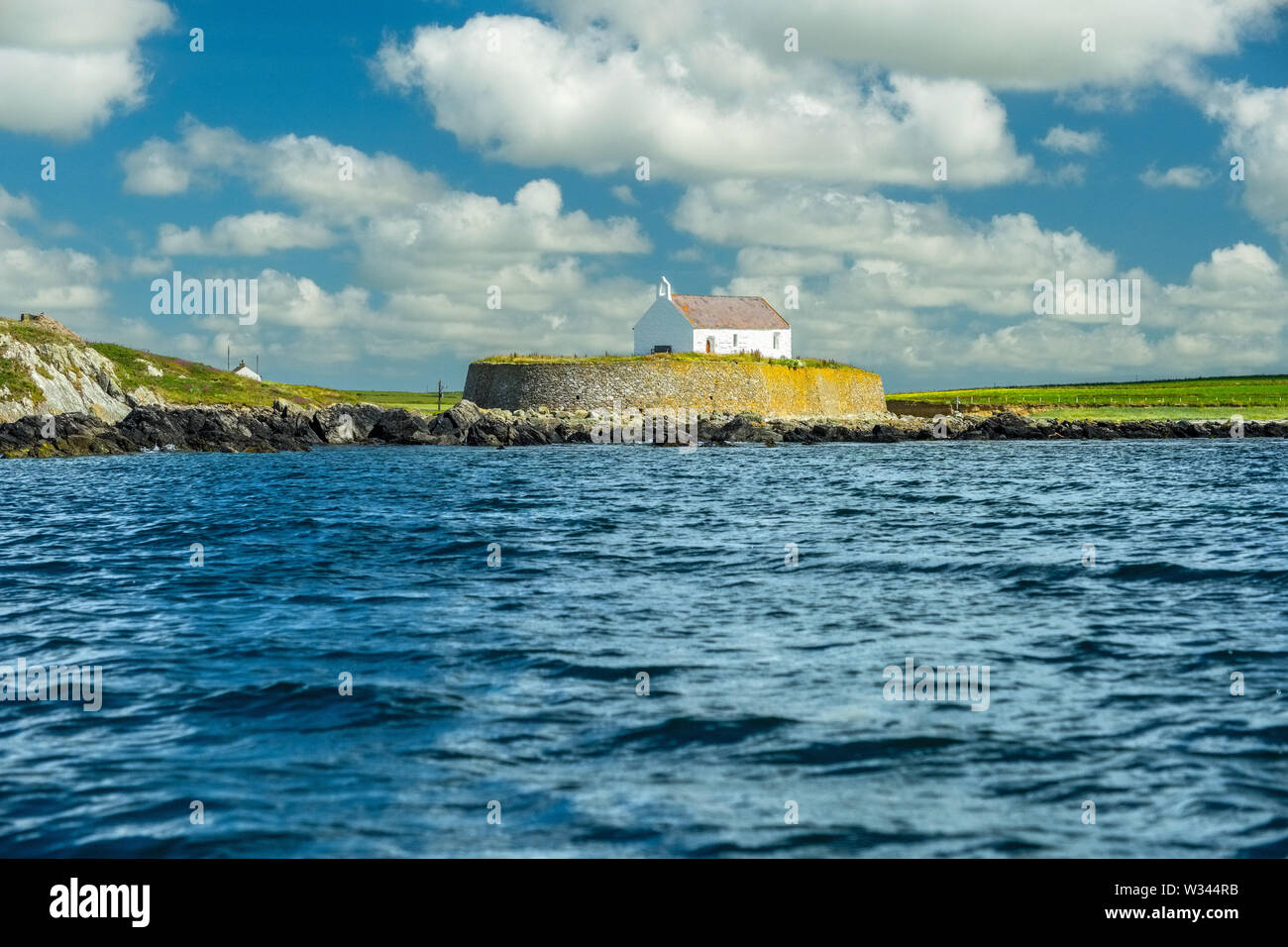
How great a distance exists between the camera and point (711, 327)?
8838 centimetres

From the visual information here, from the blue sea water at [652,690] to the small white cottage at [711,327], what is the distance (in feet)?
210

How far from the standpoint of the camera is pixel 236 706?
9.54 metres

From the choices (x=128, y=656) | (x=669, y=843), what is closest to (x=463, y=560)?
(x=128, y=656)

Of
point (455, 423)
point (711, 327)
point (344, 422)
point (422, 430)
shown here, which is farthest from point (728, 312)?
point (344, 422)

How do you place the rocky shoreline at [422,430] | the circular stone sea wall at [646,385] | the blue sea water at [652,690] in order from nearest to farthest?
the blue sea water at [652,690] < the rocky shoreline at [422,430] < the circular stone sea wall at [646,385]

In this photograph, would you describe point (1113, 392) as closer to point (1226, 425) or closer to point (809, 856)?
point (1226, 425)

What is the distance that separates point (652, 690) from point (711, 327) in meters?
79.8

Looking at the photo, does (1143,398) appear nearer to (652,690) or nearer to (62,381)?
(62,381)

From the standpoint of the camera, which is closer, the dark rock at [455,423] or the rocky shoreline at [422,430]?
the rocky shoreline at [422,430]

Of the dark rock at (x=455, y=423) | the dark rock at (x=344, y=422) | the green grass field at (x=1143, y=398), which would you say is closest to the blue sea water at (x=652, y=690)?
the dark rock at (x=344, y=422)

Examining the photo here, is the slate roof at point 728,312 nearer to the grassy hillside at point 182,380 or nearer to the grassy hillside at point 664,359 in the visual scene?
the grassy hillside at point 664,359

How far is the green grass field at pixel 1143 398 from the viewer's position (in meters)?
107

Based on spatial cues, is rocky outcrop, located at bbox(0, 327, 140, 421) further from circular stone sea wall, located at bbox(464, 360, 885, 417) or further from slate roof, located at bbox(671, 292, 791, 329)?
slate roof, located at bbox(671, 292, 791, 329)
